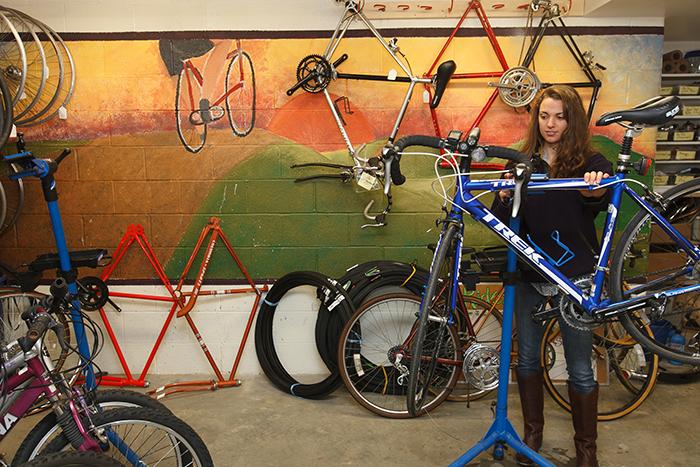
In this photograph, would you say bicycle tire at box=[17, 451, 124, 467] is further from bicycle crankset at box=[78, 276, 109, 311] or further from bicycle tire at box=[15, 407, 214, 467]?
bicycle crankset at box=[78, 276, 109, 311]

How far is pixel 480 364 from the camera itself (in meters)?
2.54

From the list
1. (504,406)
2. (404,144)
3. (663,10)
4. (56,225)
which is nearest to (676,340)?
(504,406)

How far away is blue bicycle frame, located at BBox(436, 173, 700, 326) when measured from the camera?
205 cm

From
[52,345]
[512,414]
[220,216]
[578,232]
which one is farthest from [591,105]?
[52,345]

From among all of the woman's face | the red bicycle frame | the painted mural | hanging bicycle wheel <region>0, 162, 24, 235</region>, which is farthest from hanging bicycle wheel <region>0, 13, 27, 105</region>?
the woman's face

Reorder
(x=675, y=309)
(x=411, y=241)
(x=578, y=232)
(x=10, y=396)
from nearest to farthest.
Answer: (x=10, y=396) → (x=578, y=232) → (x=675, y=309) → (x=411, y=241)

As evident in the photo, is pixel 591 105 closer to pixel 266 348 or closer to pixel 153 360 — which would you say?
pixel 266 348

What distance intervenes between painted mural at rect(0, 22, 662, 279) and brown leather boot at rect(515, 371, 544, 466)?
1.06 meters

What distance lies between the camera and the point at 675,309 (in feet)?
8.02

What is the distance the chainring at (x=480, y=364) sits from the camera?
2512 millimetres

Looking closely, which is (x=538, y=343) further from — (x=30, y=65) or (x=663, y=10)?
(x=30, y=65)

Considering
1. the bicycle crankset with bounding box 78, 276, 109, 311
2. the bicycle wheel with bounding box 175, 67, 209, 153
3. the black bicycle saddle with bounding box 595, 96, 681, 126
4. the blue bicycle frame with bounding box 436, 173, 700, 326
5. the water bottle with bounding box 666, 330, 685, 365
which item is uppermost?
the bicycle wheel with bounding box 175, 67, 209, 153

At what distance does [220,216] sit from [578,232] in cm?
209

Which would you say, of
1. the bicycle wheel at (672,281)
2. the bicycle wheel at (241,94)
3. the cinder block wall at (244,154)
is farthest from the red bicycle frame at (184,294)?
the bicycle wheel at (672,281)
